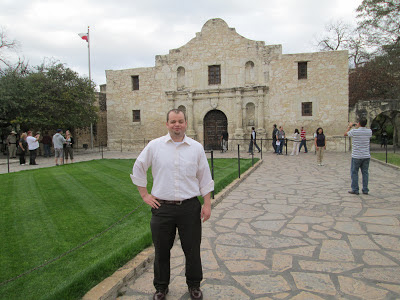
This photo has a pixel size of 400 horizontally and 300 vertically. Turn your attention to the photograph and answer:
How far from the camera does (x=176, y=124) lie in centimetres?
264

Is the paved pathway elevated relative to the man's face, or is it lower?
lower

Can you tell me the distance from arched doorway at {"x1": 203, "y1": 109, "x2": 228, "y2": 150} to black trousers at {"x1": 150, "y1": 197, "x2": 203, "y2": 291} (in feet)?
62.9

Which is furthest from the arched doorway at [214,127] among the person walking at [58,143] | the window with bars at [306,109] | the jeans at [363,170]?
the jeans at [363,170]

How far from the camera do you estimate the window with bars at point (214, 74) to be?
21.6 m

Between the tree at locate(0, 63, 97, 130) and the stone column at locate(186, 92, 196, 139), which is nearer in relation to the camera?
the tree at locate(0, 63, 97, 130)

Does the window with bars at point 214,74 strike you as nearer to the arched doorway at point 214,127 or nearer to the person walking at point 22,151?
the arched doorway at point 214,127

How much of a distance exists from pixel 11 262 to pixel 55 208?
2.35 m

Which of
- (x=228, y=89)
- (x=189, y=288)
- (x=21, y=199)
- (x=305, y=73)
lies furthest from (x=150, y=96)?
(x=189, y=288)

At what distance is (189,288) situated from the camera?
2830 millimetres

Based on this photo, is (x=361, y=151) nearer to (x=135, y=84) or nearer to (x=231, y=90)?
(x=231, y=90)

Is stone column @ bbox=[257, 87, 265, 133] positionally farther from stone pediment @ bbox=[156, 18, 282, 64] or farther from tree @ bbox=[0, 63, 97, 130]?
tree @ bbox=[0, 63, 97, 130]

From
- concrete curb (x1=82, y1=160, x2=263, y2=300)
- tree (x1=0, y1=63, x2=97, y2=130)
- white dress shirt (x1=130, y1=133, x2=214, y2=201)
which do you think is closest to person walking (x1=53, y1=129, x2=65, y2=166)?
tree (x1=0, y1=63, x2=97, y2=130)

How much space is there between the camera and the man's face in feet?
8.68

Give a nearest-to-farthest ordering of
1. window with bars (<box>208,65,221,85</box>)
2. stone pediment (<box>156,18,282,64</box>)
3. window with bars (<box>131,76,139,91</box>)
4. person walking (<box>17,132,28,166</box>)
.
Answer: person walking (<box>17,132,28,166</box>) → stone pediment (<box>156,18,282,64</box>) → window with bars (<box>208,65,221,85</box>) → window with bars (<box>131,76,139,91</box>)
